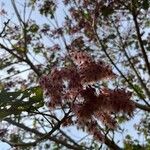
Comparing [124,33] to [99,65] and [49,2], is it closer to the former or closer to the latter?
[49,2]

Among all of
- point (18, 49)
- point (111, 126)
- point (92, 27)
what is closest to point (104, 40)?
point (92, 27)

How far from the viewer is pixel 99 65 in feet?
12.4

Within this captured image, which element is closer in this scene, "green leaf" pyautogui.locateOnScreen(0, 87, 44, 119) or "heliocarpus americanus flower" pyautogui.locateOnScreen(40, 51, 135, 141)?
"green leaf" pyautogui.locateOnScreen(0, 87, 44, 119)

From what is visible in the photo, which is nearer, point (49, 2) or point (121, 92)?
point (121, 92)

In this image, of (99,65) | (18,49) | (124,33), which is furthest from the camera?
(124,33)

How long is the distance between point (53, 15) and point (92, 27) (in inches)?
48.8

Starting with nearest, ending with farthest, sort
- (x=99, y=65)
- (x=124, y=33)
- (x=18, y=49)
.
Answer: (x=99, y=65) → (x=18, y=49) → (x=124, y=33)

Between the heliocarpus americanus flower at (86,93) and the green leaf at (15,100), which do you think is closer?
the green leaf at (15,100)

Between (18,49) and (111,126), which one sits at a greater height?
(18,49)

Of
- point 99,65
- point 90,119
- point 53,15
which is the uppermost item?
point 53,15

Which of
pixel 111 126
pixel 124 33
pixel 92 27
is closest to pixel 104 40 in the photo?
pixel 124 33

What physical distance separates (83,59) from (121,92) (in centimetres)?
42

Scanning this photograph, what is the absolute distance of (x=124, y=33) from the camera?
34.0 ft

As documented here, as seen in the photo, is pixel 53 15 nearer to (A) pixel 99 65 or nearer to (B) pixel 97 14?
(B) pixel 97 14
